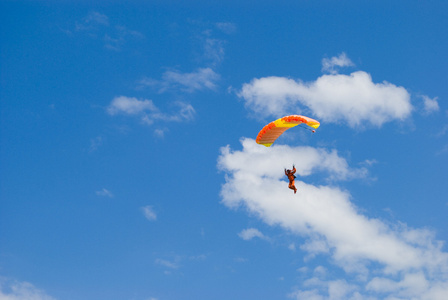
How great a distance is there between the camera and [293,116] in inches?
2557

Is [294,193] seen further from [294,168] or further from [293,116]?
[293,116]

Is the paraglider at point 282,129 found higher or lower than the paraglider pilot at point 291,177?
higher

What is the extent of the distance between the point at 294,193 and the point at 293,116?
283 inches

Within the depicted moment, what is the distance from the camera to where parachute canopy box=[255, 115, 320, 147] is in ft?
209

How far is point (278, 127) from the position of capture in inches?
2645

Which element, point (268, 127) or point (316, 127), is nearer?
point (316, 127)

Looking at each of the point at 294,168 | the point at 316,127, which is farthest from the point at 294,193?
the point at 316,127

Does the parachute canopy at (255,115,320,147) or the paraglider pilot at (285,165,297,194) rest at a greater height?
the parachute canopy at (255,115,320,147)

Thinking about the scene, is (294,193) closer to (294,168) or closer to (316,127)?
(294,168)

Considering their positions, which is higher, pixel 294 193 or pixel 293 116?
pixel 293 116

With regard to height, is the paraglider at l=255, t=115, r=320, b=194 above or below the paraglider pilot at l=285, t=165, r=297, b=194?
above

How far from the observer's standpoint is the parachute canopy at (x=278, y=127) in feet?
209

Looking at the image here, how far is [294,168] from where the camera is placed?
222 ft

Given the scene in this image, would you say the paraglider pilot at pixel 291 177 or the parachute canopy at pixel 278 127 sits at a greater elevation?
the parachute canopy at pixel 278 127
